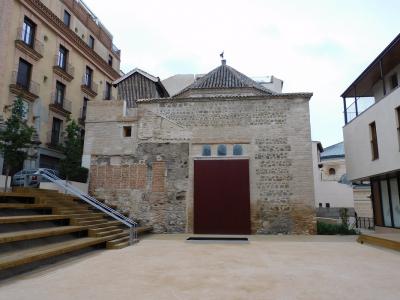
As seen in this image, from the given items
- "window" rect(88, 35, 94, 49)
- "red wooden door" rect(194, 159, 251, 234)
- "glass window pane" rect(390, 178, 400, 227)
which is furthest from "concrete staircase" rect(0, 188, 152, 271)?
"window" rect(88, 35, 94, 49)

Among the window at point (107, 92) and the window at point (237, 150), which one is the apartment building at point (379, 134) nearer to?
the window at point (237, 150)

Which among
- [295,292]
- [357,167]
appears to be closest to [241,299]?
[295,292]

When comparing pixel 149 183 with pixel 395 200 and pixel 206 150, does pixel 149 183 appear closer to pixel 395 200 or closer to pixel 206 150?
pixel 206 150

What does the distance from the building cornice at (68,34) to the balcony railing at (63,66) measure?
1557mm

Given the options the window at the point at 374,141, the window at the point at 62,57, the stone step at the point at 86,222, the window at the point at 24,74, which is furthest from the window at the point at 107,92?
the window at the point at 374,141

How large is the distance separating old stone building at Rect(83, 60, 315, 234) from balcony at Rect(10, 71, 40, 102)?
5080mm

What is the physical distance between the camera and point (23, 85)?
16.1 metres

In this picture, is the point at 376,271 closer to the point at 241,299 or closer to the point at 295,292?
the point at 295,292

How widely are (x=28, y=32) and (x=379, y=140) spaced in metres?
18.6

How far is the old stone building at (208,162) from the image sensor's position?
12.0 meters

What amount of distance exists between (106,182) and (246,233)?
20.5ft

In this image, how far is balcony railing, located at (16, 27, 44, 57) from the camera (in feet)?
51.6

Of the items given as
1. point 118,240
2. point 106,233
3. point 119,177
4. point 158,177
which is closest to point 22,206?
point 106,233

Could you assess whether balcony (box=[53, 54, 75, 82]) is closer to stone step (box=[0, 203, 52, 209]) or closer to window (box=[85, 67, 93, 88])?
window (box=[85, 67, 93, 88])
